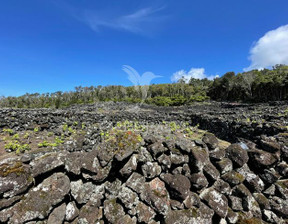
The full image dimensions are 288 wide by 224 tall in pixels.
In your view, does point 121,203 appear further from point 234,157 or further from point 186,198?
point 234,157

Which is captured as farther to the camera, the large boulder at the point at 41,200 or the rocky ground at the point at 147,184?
the rocky ground at the point at 147,184

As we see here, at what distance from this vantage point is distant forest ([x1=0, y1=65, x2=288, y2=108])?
146ft

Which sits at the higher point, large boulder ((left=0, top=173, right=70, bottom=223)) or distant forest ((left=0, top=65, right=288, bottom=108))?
distant forest ((left=0, top=65, right=288, bottom=108))

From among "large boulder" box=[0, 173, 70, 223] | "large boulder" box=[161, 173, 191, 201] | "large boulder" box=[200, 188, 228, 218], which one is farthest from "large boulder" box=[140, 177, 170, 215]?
"large boulder" box=[0, 173, 70, 223]

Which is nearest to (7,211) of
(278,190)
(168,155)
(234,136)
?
(168,155)

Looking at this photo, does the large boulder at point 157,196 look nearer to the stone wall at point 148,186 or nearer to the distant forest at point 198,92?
the stone wall at point 148,186

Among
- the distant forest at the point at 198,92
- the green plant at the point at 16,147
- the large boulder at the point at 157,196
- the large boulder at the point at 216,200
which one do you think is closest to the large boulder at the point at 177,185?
the large boulder at the point at 157,196

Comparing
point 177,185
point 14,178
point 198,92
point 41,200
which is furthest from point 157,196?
point 198,92

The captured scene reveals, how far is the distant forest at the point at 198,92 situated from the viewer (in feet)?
146

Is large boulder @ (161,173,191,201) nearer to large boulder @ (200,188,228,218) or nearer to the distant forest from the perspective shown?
large boulder @ (200,188,228,218)

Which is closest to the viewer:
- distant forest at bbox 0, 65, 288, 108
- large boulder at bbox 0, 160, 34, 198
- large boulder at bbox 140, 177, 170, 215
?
large boulder at bbox 0, 160, 34, 198

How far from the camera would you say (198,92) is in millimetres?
66062

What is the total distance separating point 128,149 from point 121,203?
100 centimetres

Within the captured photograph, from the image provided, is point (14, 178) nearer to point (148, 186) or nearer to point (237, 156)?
point (148, 186)
